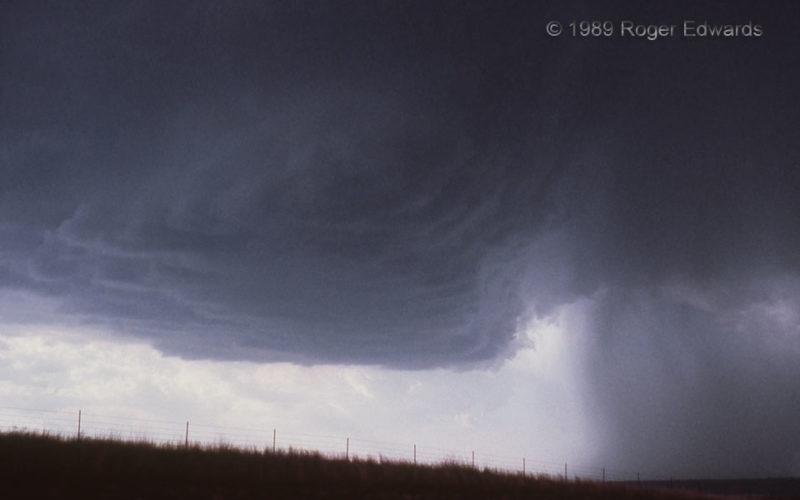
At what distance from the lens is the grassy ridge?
31.1 m

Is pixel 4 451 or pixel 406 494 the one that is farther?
pixel 406 494

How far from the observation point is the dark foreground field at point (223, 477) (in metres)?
31.0

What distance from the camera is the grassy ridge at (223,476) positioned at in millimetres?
31062

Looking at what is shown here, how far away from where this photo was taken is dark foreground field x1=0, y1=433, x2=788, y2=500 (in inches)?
1220

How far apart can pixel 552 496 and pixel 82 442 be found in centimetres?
3094

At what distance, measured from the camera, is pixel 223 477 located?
37.1 m

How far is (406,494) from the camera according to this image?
38906 mm

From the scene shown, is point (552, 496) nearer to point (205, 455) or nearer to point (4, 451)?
point (205, 455)

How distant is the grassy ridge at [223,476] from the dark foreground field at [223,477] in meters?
0.05

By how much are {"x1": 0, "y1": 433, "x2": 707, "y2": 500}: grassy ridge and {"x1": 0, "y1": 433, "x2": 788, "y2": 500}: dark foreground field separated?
0.16 feet

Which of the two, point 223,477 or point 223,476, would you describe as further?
point 223,476

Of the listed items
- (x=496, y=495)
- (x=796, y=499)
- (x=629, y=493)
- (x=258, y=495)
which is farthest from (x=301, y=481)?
(x=796, y=499)

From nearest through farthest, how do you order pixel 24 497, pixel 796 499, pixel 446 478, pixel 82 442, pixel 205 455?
pixel 24 497 → pixel 82 442 → pixel 205 455 → pixel 446 478 → pixel 796 499

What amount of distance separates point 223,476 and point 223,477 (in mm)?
162
